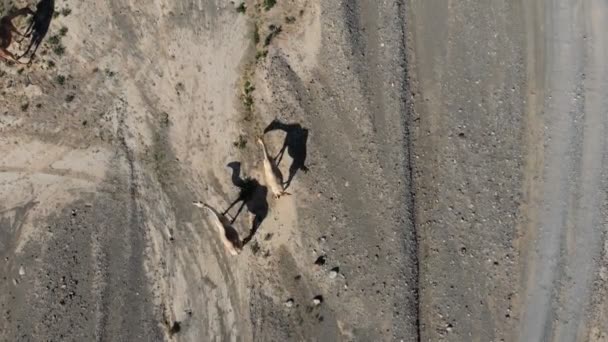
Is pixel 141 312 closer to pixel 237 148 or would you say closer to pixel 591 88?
pixel 237 148

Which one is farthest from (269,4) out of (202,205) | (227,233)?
(227,233)

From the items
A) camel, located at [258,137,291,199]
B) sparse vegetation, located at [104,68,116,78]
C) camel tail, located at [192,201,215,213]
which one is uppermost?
sparse vegetation, located at [104,68,116,78]

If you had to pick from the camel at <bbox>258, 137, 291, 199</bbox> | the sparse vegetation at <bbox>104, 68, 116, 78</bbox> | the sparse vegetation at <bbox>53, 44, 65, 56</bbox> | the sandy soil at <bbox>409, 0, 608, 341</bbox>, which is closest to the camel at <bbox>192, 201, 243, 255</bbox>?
the camel at <bbox>258, 137, 291, 199</bbox>

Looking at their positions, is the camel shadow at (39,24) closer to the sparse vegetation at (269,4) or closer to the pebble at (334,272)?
the sparse vegetation at (269,4)

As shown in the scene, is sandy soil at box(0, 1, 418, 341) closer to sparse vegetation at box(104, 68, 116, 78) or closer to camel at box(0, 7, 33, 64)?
sparse vegetation at box(104, 68, 116, 78)

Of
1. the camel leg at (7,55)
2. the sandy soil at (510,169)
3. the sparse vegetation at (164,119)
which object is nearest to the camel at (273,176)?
the sparse vegetation at (164,119)

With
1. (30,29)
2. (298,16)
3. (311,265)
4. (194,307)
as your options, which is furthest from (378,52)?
(30,29)
